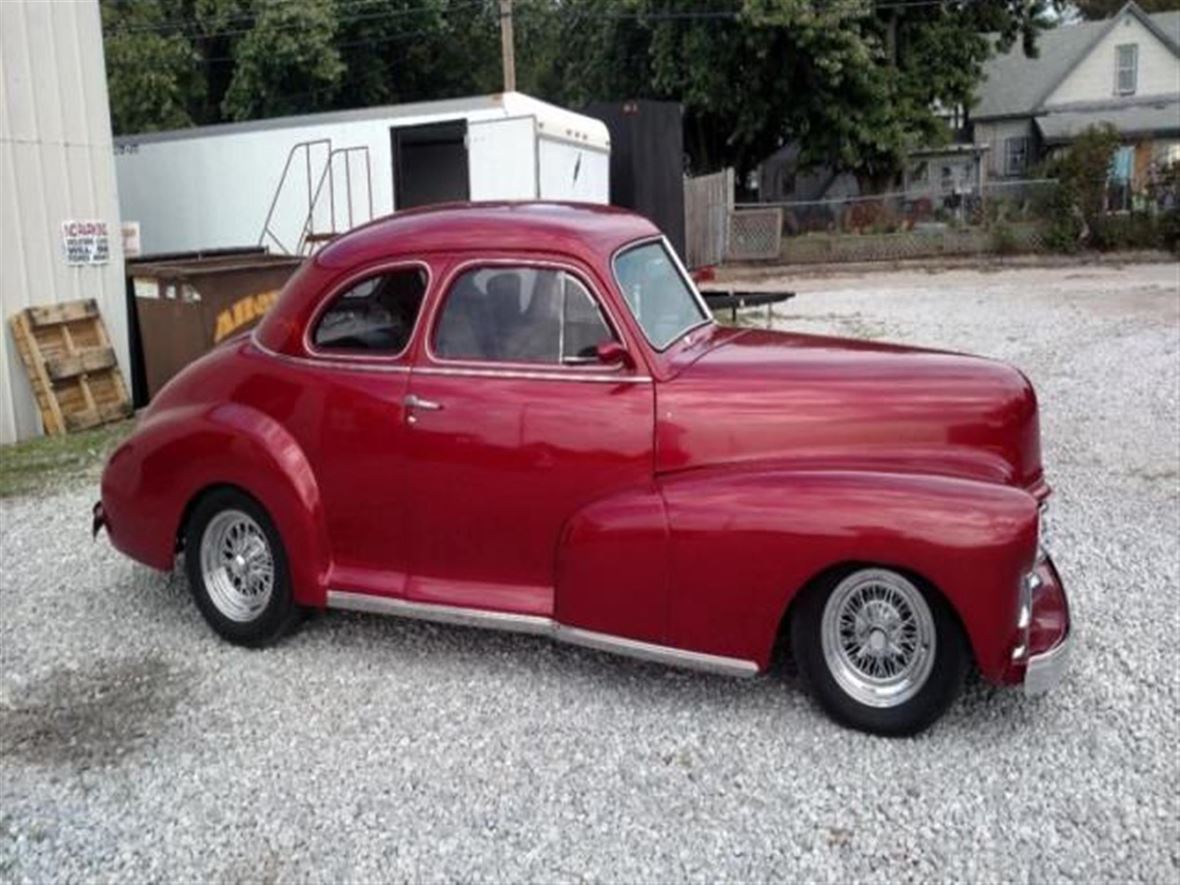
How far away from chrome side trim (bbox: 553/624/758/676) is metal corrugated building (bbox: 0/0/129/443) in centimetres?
701

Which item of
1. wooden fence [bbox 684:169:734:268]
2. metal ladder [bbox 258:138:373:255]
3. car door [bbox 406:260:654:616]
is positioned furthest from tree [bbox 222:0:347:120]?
car door [bbox 406:260:654:616]

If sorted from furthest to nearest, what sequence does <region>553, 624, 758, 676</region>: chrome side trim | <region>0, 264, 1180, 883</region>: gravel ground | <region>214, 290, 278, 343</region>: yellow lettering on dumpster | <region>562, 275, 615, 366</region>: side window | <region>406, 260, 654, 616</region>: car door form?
<region>214, 290, 278, 343</region>: yellow lettering on dumpster
<region>562, 275, 615, 366</region>: side window
<region>406, 260, 654, 616</region>: car door
<region>553, 624, 758, 676</region>: chrome side trim
<region>0, 264, 1180, 883</region>: gravel ground

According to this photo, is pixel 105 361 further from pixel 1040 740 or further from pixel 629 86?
pixel 629 86

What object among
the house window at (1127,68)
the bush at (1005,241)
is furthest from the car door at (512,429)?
the house window at (1127,68)

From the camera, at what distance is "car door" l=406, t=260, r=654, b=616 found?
4234 millimetres

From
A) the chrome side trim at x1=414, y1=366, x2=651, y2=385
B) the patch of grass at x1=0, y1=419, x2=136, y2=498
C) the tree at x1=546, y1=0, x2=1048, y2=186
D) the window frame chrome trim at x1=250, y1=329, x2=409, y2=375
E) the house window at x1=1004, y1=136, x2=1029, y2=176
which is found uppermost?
the tree at x1=546, y1=0, x2=1048, y2=186

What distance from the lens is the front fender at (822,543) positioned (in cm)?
367

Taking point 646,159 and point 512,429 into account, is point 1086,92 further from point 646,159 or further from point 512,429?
point 512,429

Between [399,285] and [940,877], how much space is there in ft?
9.59

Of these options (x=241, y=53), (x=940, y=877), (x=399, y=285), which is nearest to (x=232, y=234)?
(x=399, y=285)

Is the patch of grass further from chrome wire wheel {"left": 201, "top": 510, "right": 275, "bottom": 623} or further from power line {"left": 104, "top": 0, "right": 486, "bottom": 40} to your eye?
power line {"left": 104, "top": 0, "right": 486, "bottom": 40}

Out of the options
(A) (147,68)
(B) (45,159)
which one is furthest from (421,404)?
(A) (147,68)

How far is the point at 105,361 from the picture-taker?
1016 cm

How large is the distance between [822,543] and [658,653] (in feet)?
2.43
